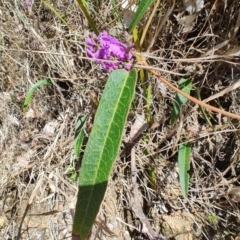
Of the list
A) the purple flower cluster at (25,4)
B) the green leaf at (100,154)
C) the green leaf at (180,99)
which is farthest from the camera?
the purple flower cluster at (25,4)

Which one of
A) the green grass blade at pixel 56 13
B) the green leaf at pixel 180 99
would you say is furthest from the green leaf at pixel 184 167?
the green grass blade at pixel 56 13

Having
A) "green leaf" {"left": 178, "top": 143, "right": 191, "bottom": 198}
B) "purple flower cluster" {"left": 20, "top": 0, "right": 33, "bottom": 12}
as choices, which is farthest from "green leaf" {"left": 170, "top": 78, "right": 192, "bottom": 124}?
"purple flower cluster" {"left": 20, "top": 0, "right": 33, "bottom": 12}

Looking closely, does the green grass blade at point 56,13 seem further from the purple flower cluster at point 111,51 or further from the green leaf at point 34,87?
the purple flower cluster at point 111,51

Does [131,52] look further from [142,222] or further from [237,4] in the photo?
[142,222]

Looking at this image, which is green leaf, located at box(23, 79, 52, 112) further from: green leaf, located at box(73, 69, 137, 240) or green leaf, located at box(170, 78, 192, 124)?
green leaf, located at box(73, 69, 137, 240)

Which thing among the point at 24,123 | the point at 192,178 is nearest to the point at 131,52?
the point at 192,178

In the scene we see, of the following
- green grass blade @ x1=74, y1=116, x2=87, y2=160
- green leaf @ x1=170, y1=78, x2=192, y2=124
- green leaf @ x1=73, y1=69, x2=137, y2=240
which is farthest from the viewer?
green grass blade @ x1=74, y1=116, x2=87, y2=160
